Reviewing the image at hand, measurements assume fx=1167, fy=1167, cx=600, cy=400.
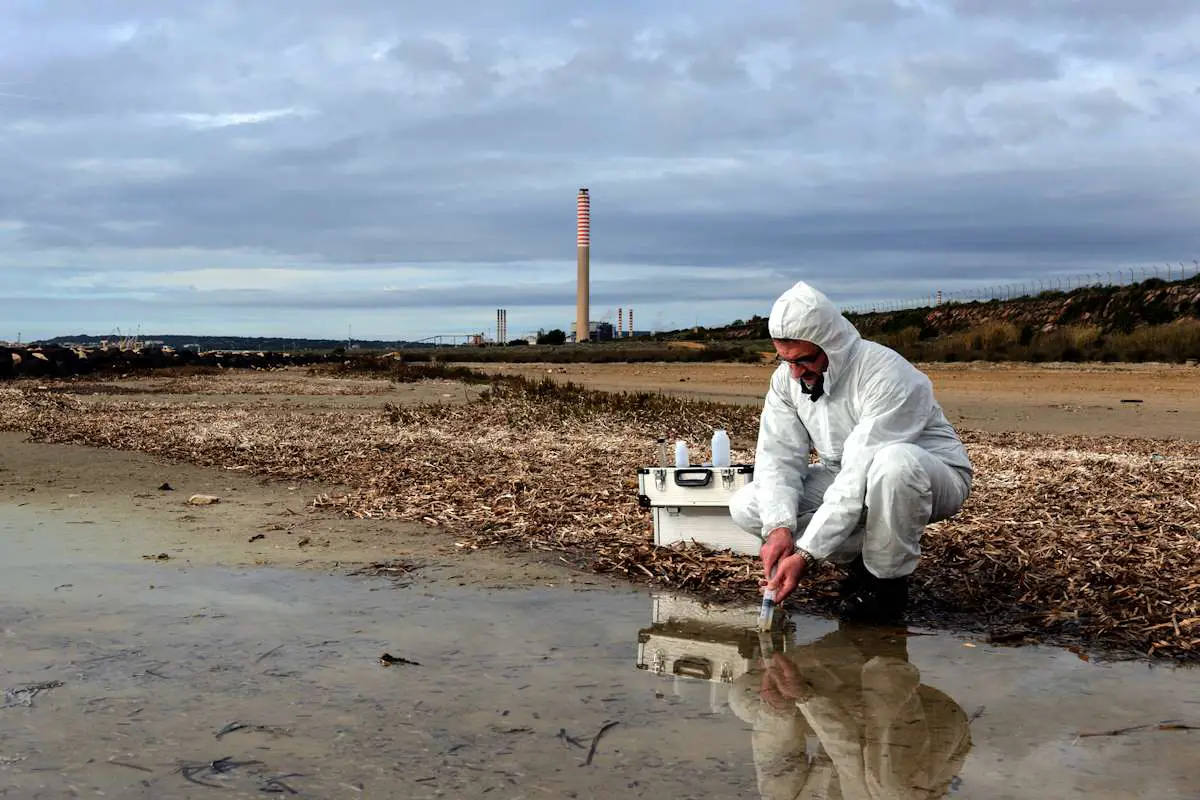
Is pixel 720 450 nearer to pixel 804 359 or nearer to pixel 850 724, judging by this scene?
pixel 804 359

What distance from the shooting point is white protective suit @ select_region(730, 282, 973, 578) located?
18.4 ft

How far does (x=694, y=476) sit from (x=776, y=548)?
1.52 m

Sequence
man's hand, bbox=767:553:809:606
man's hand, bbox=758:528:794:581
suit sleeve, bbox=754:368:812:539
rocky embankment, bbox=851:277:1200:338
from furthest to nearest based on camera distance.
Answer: rocky embankment, bbox=851:277:1200:338, suit sleeve, bbox=754:368:812:539, man's hand, bbox=758:528:794:581, man's hand, bbox=767:553:809:606

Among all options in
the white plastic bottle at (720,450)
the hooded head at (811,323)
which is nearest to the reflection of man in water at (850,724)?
the hooded head at (811,323)

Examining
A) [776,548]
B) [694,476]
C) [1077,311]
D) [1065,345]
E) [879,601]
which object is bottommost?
[879,601]

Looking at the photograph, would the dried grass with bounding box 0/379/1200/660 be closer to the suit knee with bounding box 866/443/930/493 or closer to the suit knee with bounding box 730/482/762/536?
the suit knee with bounding box 730/482/762/536

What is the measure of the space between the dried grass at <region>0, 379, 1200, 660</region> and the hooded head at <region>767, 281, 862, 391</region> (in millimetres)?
1509

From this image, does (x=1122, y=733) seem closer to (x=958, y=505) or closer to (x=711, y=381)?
(x=958, y=505)

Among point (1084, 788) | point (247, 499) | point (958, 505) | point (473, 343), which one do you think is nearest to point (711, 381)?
point (247, 499)

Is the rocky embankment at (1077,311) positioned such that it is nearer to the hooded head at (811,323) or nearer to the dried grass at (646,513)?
the dried grass at (646,513)

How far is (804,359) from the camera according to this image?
582 cm

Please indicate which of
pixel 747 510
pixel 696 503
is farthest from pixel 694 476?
pixel 747 510

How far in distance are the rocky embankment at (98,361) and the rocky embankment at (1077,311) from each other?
33.6m

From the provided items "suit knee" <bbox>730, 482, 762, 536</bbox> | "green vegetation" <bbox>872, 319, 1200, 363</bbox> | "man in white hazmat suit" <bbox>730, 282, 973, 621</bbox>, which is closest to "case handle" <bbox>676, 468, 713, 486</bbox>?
"suit knee" <bbox>730, 482, 762, 536</bbox>
